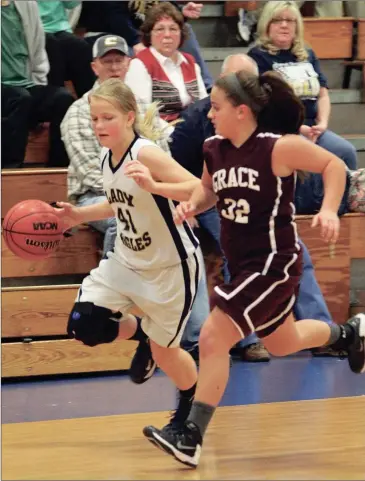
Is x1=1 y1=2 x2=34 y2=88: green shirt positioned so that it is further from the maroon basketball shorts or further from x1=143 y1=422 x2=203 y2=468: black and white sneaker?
x1=143 y1=422 x2=203 y2=468: black and white sneaker

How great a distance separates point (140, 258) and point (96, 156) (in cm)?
163

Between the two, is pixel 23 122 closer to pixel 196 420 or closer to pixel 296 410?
pixel 296 410

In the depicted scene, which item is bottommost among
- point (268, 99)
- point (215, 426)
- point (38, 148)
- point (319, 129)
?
point (215, 426)

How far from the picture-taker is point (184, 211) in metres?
3.87

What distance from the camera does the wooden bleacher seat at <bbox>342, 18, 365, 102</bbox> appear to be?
23.8 feet

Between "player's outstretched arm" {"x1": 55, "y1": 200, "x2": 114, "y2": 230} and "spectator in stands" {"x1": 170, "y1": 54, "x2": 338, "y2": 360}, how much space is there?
4.37ft

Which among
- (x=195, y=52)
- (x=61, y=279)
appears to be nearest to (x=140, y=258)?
(x=61, y=279)

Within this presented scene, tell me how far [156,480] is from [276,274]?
0.89m

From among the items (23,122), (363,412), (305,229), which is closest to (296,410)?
(363,412)

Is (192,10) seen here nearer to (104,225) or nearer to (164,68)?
(164,68)

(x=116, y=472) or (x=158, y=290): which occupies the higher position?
(x=158, y=290)

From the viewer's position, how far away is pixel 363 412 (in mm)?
4625

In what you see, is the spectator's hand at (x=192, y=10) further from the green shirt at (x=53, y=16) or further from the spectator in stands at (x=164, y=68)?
the green shirt at (x=53, y=16)

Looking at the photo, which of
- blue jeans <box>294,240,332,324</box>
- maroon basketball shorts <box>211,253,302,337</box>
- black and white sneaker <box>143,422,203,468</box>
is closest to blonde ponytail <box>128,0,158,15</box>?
blue jeans <box>294,240,332,324</box>
